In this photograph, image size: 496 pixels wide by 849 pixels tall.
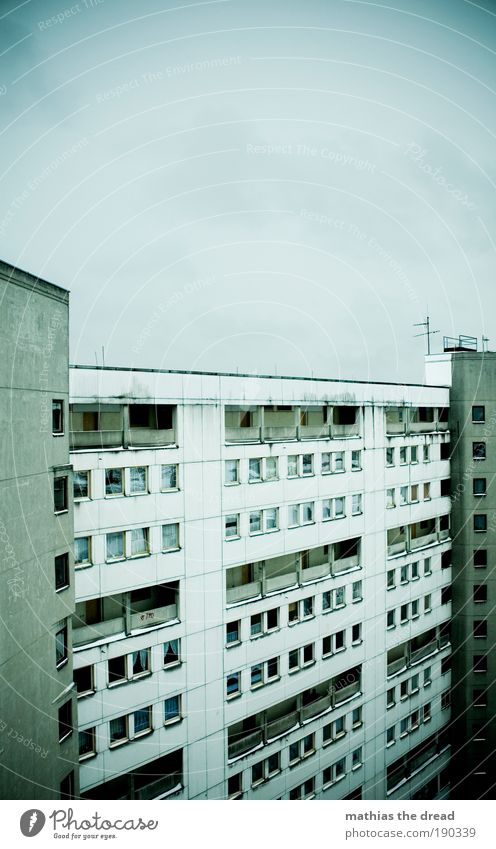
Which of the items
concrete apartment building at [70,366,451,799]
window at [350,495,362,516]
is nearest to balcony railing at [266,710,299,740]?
concrete apartment building at [70,366,451,799]

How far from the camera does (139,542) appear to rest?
903 cm

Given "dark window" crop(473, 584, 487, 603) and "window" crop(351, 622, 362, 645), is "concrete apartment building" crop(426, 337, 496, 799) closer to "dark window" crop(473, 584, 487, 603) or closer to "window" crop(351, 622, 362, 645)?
"dark window" crop(473, 584, 487, 603)

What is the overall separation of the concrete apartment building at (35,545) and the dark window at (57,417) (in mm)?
12

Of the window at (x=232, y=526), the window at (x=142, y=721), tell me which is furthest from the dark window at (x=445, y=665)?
the window at (x=142, y=721)

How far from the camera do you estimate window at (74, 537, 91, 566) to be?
27.2 feet

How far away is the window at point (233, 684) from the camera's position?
10173 millimetres

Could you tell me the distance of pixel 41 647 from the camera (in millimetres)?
5969

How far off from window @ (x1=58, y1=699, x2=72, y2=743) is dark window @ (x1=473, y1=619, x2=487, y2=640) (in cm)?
1106

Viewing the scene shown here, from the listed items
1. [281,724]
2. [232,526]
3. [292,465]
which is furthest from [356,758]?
[292,465]

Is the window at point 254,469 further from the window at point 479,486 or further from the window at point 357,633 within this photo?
the window at point 479,486

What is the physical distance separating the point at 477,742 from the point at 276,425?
1001cm

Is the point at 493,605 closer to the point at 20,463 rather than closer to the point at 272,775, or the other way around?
the point at 272,775

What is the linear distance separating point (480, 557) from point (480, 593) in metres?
0.94

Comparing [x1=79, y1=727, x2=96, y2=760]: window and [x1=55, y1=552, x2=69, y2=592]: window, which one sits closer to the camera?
[x1=55, y1=552, x2=69, y2=592]: window
